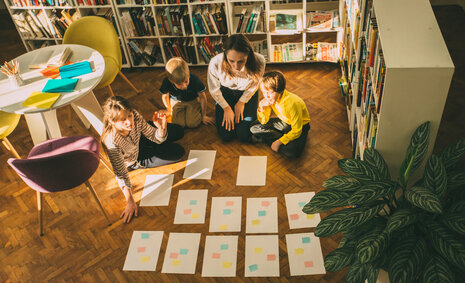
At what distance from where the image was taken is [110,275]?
2650 millimetres

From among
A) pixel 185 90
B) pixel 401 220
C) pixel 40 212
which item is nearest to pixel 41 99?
pixel 40 212

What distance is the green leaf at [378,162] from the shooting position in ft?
6.45

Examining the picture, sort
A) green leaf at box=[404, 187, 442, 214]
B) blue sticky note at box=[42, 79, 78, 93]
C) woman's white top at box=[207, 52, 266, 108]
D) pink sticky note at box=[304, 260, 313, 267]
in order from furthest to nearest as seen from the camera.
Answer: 1. woman's white top at box=[207, 52, 266, 108]
2. blue sticky note at box=[42, 79, 78, 93]
3. pink sticky note at box=[304, 260, 313, 267]
4. green leaf at box=[404, 187, 442, 214]

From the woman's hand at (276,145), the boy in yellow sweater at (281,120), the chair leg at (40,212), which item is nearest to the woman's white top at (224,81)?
the boy in yellow sweater at (281,120)

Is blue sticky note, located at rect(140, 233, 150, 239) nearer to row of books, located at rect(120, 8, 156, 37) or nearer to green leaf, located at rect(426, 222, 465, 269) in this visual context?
green leaf, located at rect(426, 222, 465, 269)

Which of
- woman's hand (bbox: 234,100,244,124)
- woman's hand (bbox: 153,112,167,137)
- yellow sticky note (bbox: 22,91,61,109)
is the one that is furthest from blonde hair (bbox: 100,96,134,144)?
woman's hand (bbox: 234,100,244,124)

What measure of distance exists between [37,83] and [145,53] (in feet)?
4.96

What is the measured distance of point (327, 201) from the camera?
195 cm

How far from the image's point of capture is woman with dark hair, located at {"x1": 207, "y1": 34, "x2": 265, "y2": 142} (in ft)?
10.7

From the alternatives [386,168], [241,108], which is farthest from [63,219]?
[386,168]

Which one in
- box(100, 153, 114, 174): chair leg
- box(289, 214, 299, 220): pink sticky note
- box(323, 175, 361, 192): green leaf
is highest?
box(323, 175, 361, 192): green leaf

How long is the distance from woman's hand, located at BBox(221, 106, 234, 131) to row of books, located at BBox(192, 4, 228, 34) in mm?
1132

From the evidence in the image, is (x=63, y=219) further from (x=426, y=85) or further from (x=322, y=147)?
(x=426, y=85)

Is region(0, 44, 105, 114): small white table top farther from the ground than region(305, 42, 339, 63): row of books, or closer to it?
farther from the ground
